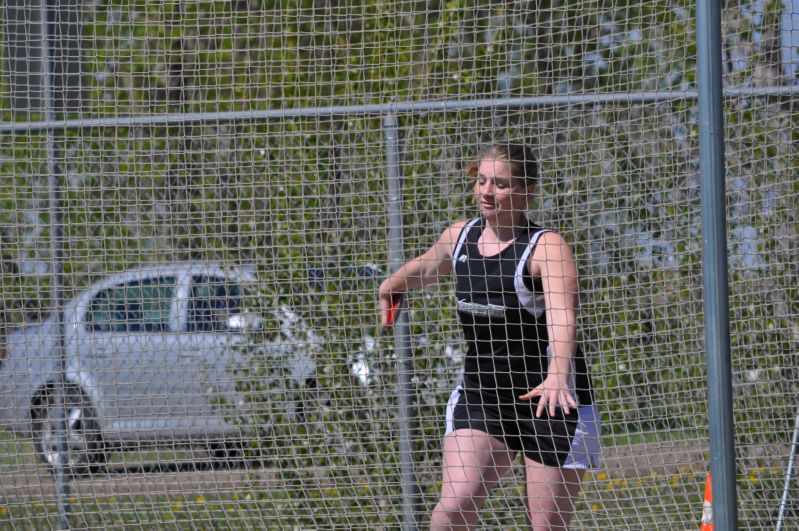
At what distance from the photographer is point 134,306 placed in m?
4.73

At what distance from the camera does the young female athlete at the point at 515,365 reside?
3.30 meters

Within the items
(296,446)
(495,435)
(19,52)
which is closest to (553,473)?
(495,435)

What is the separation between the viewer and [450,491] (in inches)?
134

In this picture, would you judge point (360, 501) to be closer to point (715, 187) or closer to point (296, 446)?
point (296, 446)

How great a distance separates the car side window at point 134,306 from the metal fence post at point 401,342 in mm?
1099

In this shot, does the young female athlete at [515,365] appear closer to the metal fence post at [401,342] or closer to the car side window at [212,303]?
the metal fence post at [401,342]

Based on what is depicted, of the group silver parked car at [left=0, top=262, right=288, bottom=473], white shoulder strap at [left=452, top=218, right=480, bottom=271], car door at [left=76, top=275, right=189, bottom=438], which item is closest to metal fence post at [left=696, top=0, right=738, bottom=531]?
white shoulder strap at [left=452, top=218, right=480, bottom=271]

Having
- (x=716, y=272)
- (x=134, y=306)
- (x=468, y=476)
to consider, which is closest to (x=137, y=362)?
(x=134, y=306)

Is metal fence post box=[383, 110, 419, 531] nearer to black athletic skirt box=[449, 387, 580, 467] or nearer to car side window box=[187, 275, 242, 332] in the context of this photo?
black athletic skirt box=[449, 387, 580, 467]

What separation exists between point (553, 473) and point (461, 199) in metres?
1.67

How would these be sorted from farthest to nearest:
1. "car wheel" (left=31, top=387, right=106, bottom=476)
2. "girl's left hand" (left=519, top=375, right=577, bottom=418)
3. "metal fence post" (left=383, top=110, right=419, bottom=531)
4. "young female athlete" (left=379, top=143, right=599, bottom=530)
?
"car wheel" (left=31, top=387, right=106, bottom=476)
"metal fence post" (left=383, top=110, right=419, bottom=531)
"young female athlete" (left=379, top=143, right=599, bottom=530)
"girl's left hand" (left=519, top=375, right=577, bottom=418)

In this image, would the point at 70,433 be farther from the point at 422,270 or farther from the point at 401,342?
the point at 422,270

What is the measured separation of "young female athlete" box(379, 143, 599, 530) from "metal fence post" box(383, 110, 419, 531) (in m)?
0.64

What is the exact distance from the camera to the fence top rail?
13.1 ft
